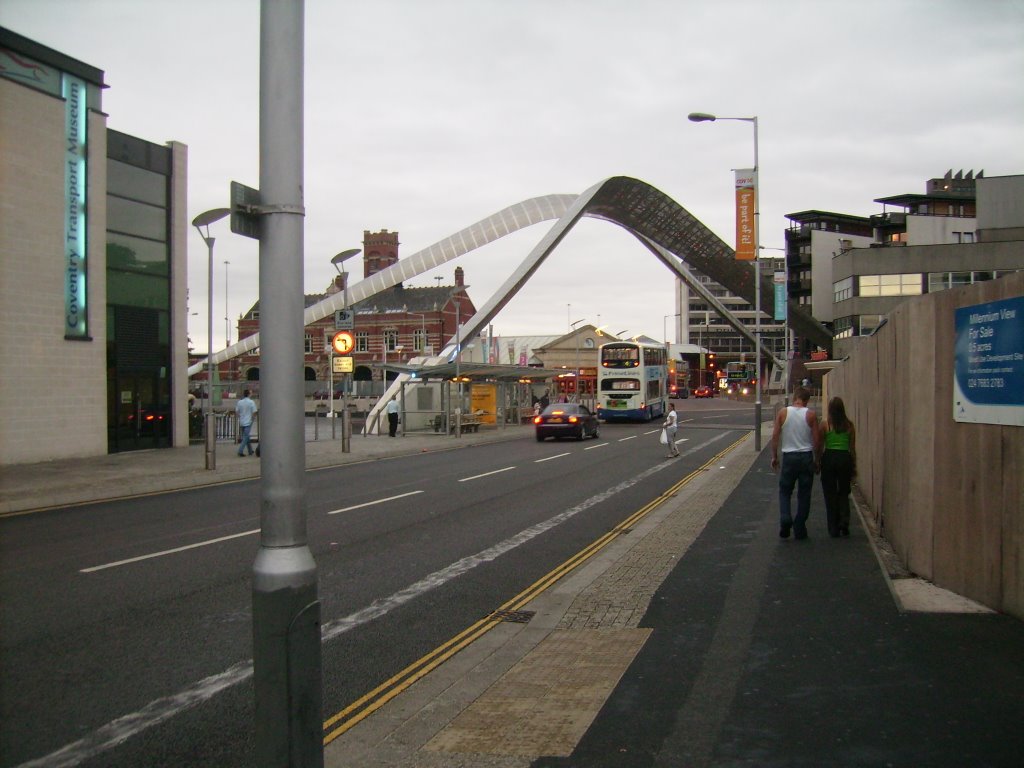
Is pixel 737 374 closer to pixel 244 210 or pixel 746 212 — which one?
pixel 746 212

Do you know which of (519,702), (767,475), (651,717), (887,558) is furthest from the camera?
(767,475)

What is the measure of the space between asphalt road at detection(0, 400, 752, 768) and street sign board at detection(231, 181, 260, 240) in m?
2.81

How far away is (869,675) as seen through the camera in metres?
5.17

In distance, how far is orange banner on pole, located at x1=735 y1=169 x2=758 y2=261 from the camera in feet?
95.9

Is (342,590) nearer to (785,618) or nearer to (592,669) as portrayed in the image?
(592,669)

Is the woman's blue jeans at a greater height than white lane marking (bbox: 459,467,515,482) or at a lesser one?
greater

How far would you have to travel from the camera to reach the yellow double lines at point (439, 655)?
15.7 feet

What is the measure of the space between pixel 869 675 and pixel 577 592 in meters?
3.01

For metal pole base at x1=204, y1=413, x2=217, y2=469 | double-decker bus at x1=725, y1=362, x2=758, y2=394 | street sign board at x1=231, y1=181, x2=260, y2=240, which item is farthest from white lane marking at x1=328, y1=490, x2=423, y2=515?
double-decker bus at x1=725, y1=362, x2=758, y2=394

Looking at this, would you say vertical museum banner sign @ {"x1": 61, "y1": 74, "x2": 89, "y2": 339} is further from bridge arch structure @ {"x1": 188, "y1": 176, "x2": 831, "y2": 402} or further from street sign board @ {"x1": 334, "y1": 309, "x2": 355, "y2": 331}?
bridge arch structure @ {"x1": 188, "y1": 176, "x2": 831, "y2": 402}

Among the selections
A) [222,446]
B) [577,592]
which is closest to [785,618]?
[577,592]

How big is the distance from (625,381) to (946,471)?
3928 cm

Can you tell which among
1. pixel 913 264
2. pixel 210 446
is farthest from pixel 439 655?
pixel 913 264

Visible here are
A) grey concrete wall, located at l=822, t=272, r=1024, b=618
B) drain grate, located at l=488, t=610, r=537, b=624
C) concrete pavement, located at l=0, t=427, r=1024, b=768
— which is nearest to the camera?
concrete pavement, located at l=0, t=427, r=1024, b=768
